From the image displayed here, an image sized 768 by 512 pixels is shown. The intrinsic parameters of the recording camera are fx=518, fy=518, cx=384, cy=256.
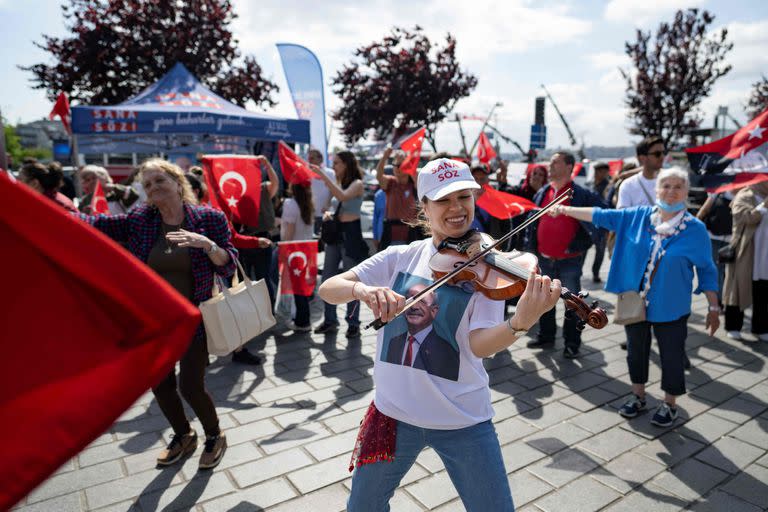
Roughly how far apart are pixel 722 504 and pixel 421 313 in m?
2.36

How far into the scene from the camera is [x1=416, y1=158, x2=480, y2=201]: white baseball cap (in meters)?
2.04

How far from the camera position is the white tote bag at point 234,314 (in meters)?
3.22

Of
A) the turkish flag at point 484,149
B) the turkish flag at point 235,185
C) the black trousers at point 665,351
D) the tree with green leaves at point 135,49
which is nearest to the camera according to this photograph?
the black trousers at point 665,351

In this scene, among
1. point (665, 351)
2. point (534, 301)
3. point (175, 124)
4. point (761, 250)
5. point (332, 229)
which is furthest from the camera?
point (175, 124)

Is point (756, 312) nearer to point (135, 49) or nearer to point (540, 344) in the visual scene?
point (540, 344)

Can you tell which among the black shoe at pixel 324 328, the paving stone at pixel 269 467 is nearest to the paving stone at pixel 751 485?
the paving stone at pixel 269 467

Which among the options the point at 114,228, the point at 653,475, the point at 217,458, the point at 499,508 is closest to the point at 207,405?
the point at 217,458

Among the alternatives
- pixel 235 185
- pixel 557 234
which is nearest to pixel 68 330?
pixel 235 185

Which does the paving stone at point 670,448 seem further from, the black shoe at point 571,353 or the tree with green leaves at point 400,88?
the tree with green leaves at point 400,88

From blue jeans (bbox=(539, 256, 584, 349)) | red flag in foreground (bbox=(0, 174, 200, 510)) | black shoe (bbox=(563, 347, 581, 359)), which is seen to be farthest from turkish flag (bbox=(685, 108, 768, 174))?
red flag in foreground (bbox=(0, 174, 200, 510))

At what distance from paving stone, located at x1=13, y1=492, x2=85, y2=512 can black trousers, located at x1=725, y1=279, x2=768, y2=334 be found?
21.5ft

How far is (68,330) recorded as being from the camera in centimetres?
107

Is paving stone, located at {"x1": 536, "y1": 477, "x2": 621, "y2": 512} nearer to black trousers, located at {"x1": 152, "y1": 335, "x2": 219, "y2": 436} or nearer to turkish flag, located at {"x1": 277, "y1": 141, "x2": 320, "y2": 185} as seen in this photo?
black trousers, located at {"x1": 152, "y1": 335, "x2": 219, "y2": 436}

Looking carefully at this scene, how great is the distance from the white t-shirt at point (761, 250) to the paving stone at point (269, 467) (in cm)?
537
